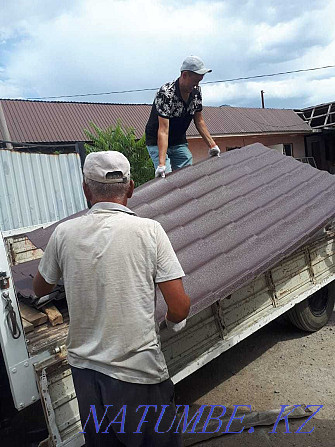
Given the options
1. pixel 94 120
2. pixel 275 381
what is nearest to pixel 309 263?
pixel 275 381

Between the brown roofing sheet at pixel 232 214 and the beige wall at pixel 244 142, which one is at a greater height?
the beige wall at pixel 244 142

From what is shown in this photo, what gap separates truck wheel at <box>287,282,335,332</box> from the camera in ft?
12.4

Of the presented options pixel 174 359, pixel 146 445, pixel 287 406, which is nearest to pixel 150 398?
pixel 146 445

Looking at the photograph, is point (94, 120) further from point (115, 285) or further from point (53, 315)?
point (115, 285)

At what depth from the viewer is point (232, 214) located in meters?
3.18

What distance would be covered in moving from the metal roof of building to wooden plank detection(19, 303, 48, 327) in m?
9.41

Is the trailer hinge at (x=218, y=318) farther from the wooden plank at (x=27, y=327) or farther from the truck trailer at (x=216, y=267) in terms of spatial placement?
the wooden plank at (x=27, y=327)

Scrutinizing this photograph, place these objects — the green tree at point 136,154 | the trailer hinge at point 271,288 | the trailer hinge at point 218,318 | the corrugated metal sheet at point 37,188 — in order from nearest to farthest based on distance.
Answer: the trailer hinge at point 218,318, the trailer hinge at point 271,288, the corrugated metal sheet at point 37,188, the green tree at point 136,154

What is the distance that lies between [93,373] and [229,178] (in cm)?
254

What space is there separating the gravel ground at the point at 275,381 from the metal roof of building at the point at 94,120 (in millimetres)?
9341

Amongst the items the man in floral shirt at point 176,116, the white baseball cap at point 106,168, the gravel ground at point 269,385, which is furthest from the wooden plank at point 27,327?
the man in floral shirt at point 176,116

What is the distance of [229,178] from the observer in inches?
145

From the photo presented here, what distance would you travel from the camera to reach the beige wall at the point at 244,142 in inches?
543

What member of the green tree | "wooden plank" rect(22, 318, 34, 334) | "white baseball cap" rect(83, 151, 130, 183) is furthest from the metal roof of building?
"white baseball cap" rect(83, 151, 130, 183)
